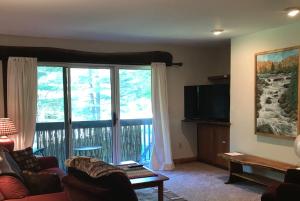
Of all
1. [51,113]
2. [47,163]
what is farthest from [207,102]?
[47,163]

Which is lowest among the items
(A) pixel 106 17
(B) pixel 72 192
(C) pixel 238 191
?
(C) pixel 238 191

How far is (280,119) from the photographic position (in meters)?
4.23

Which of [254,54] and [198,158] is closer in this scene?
[254,54]

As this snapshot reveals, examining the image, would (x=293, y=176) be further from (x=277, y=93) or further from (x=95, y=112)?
(x=95, y=112)

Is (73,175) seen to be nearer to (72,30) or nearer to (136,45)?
(72,30)

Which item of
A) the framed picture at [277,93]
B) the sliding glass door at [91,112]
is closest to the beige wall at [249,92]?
the framed picture at [277,93]

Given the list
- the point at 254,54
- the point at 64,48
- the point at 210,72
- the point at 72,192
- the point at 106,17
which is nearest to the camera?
the point at 72,192

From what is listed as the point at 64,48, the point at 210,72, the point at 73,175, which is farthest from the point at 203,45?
the point at 73,175

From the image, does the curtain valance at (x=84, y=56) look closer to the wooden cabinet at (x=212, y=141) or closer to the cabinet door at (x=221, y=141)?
the wooden cabinet at (x=212, y=141)

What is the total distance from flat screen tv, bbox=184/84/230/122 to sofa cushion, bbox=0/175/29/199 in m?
3.70

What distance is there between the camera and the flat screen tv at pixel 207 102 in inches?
212

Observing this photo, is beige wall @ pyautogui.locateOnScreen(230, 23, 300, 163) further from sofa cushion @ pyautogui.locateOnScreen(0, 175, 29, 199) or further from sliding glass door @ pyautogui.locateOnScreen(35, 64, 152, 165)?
sofa cushion @ pyautogui.locateOnScreen(0, 175, 29, 199)

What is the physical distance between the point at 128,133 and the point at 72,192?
3218 millimetres

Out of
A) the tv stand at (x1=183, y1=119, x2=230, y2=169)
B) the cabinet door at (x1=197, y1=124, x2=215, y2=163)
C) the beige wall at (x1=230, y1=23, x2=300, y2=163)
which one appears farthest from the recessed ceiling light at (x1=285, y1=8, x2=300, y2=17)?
the cabinet door at (x1=197, y1=124, x2=215, y2=163)
